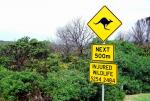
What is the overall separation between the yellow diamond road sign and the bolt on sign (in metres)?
0.30

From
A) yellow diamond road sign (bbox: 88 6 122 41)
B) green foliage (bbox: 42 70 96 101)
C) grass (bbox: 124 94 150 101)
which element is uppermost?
yellow diamond road sign (bbox: 88 6 122 41)

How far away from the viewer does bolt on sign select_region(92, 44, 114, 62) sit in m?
15.3

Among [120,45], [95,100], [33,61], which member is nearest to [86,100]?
[95,100]

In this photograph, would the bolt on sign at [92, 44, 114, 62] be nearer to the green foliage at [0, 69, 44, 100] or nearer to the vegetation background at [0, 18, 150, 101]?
the vegetation background at [0, 18, 150, 101]

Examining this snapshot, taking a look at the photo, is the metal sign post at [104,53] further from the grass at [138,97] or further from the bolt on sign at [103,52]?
the grass at [138,97]

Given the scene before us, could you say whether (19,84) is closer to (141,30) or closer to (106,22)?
(106,22)

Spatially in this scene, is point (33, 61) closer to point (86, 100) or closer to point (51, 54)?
point (51, 54)

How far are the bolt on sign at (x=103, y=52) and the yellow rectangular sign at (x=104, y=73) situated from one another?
205 millimetres

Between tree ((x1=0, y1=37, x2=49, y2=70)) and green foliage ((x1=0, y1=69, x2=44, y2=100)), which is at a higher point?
tree ((x1=0, y1=37, x2=49, y2=70))

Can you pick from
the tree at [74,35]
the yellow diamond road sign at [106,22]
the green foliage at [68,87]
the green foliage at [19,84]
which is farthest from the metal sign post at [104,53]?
the tree at [74,35]

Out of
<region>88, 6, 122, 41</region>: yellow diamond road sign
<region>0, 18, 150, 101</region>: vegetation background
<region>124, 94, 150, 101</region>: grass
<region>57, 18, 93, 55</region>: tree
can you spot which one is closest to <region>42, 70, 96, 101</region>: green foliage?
<region>0, 18, 150, 101</region>: vegetation background

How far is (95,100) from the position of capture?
20375 mm

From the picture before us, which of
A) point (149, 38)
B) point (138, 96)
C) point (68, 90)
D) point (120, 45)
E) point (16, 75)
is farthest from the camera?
point (149, 38)

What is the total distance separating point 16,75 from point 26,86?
1222mm
